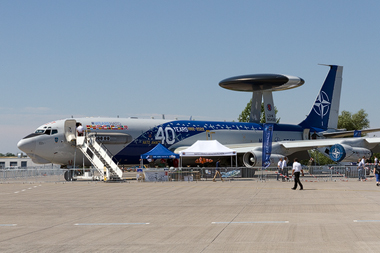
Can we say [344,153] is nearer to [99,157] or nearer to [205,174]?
[205,174]

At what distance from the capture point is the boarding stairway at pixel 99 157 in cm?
3193

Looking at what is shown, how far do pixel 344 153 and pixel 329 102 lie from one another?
2065cm

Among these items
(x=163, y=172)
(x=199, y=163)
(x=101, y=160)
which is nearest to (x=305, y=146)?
(x=199, y=163)

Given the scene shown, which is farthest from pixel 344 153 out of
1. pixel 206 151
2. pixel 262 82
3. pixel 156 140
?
pixel 262 82

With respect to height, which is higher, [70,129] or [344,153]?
[70,129]

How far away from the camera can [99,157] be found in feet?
110

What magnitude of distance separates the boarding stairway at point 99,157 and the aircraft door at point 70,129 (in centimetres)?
54

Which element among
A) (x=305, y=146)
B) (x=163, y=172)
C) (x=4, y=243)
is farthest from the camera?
(x=305, y=146)

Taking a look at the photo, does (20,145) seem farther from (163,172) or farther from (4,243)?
(4,243)

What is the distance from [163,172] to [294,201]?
1590 cm

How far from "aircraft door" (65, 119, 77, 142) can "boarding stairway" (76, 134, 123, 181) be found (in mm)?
545

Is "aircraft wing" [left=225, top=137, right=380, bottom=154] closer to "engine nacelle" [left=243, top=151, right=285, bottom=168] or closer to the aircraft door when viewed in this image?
"engine nacelle" [left=243, top=151, right=285, bottom=168]

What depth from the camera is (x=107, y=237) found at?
978 cm

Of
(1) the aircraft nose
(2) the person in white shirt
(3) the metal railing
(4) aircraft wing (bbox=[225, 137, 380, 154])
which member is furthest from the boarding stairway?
(4) aircraft wing (bbox=[225, 137, 380, 154])
